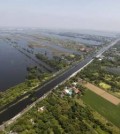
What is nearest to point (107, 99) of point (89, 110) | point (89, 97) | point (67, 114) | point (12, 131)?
point (89, 97)

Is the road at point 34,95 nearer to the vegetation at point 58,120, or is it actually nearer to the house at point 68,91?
the vegetation at point 58,120

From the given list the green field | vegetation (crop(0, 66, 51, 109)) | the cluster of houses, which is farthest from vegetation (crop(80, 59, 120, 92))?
vegetation (crop(0, 66, 51, 109))

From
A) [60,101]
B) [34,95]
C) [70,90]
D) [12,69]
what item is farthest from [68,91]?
[12,69]

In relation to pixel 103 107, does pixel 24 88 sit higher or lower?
lower

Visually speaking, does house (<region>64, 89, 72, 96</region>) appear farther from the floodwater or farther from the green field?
the floodwater

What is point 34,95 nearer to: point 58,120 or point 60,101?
point 60,101

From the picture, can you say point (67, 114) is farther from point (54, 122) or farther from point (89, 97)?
point (89, 97)

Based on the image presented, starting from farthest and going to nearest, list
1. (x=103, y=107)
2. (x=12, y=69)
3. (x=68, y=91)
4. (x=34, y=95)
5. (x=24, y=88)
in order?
(x=12, y=69), (x=24, y=88), (x=68, y=91), (x=34, y=95), (x=103, y=107)

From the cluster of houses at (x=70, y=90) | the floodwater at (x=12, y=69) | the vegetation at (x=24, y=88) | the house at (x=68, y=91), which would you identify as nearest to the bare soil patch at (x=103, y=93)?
the cluster of houses at (x=70, y=90)
